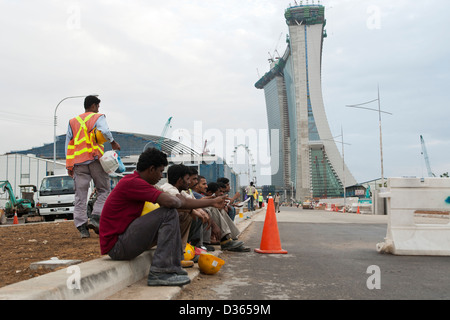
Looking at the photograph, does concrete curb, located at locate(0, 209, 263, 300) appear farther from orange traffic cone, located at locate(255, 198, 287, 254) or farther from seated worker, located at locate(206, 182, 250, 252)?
orange traffic cone, located at locate(255, 198, 287, 254)

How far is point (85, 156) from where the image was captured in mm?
6473

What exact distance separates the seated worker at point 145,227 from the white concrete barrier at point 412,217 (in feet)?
13.8

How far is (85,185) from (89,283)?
357cm

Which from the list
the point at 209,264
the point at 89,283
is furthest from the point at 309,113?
the point at 89,283

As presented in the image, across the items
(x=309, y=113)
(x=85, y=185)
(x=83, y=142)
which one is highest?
(x=309, y=113)

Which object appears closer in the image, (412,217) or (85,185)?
(85,185)

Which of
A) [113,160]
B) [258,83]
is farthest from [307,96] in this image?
[113,160]

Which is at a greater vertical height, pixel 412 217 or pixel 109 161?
pixel 109 161

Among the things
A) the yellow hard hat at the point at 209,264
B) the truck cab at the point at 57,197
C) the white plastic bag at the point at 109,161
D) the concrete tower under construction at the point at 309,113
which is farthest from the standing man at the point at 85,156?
the concrete tower under construction at the point at 309,113

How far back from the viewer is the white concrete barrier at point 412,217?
6945 millimetres

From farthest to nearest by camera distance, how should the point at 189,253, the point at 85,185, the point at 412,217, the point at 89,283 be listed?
the point at 412,217, the point at 85,185, the point at 189,253, the point at 89,283

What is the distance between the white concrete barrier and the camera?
6.94 meters

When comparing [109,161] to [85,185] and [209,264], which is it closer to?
[85,185]
